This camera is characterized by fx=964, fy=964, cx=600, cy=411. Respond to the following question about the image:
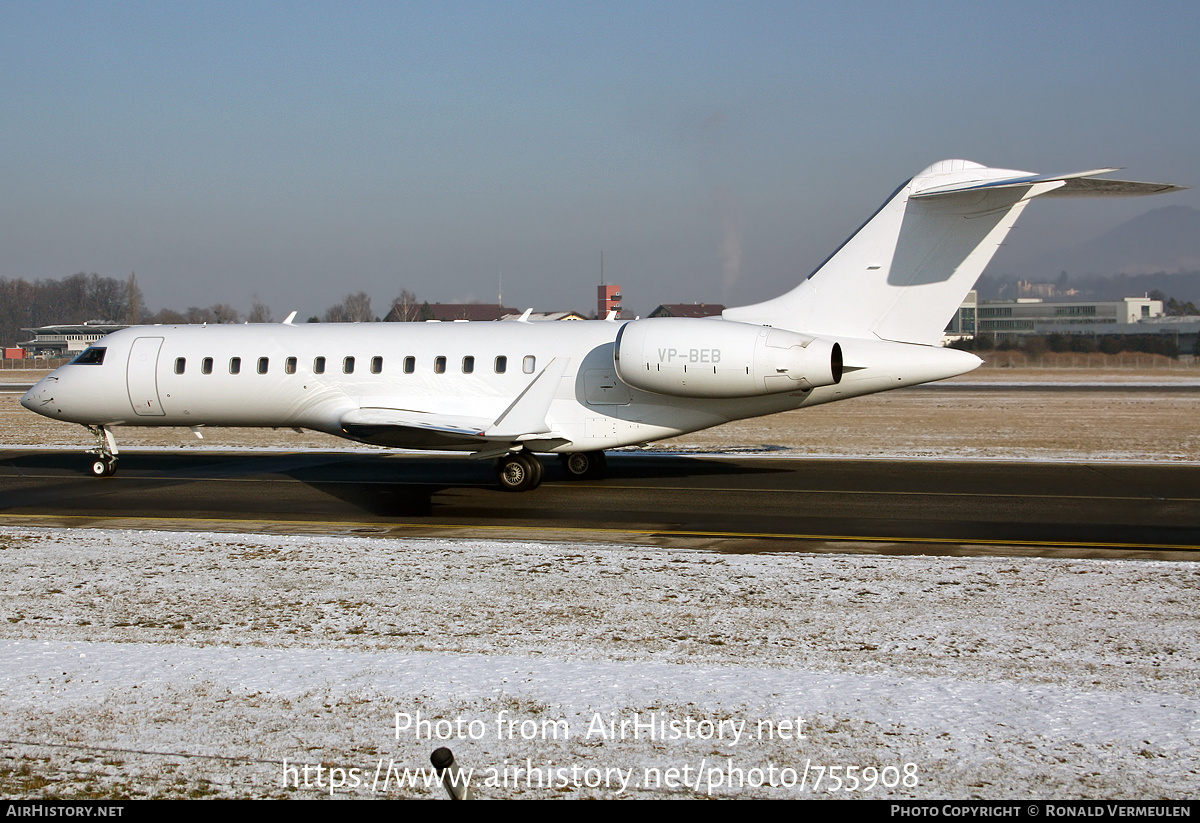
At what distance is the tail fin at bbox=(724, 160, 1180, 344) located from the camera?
14789 mm

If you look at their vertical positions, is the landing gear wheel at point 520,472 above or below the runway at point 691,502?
above

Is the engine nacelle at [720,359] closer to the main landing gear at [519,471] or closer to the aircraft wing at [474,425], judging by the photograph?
the aircraft wing at [474,425]

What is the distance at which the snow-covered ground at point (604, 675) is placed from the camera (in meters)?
5.34

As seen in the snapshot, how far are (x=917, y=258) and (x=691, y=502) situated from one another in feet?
17.5

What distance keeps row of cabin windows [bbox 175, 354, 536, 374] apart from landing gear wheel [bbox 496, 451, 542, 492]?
155cm

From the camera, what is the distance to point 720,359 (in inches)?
590

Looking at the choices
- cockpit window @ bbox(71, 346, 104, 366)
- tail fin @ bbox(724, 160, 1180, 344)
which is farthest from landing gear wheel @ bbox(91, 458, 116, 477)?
tail fin @ bbox(724, 160, 1180, 344)

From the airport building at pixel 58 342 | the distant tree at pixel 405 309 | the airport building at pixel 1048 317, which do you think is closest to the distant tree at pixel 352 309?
the distant tree at pixel 405 309

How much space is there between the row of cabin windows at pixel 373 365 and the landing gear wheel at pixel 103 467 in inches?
90.1

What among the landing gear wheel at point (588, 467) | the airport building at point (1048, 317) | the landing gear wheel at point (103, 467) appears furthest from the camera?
the airport building at point (1048, 317)

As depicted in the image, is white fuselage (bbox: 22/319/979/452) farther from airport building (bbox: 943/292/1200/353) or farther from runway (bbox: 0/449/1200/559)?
airport building (bbox: 943/292/1200/353)

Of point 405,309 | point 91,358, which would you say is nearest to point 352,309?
point 405,309

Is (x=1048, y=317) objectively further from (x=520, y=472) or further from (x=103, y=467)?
Result: (x=103, y=467)

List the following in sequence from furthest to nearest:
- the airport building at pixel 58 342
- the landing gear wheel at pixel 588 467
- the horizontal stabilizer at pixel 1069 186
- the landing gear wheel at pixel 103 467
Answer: the airport building at pixel 58 342 → the landing gear wheel at pixel 103 467 → the landing gear wheel at pixel 588 467 → the horizontal stabilizer at pixel 1069 186
